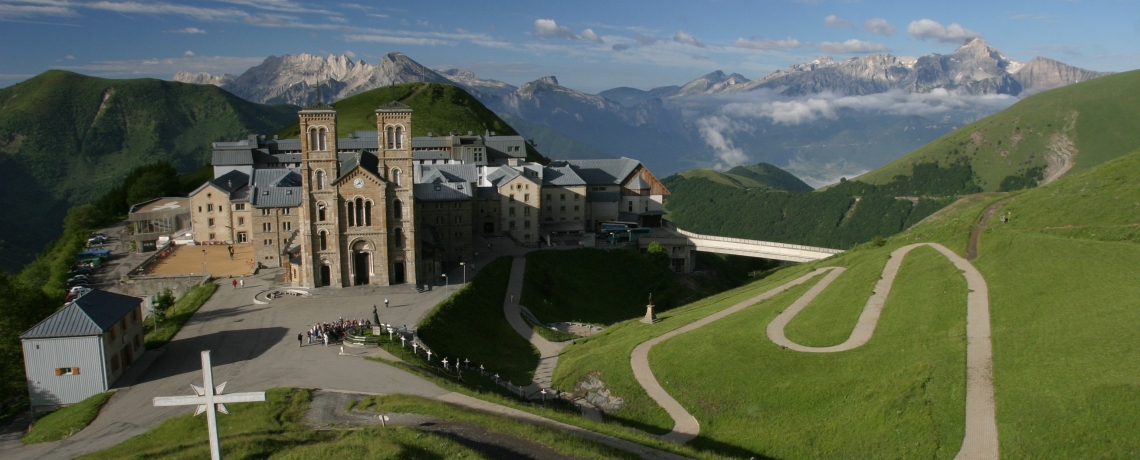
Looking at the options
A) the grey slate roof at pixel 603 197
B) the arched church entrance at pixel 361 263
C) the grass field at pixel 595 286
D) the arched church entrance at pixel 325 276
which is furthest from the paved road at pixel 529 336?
the grey slate roof at pixel 603 197

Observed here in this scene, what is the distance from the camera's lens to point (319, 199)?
241ft

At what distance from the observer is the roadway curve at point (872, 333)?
3575 cm

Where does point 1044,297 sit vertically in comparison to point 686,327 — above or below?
above

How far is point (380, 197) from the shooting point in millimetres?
74000

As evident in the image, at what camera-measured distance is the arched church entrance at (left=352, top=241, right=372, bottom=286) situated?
74.5 m

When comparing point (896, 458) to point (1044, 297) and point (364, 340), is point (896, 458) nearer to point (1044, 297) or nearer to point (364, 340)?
point (1044, 297)

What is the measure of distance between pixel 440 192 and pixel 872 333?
190 feet

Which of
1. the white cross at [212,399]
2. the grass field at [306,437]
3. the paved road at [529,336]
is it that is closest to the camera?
the white cross at [212,399]

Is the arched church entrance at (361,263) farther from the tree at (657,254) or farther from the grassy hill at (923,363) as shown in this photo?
the tree at (657,254)

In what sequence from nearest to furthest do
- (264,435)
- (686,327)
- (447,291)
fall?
(264,435) → (686,327) → (447,291)

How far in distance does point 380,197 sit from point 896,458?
178 feet

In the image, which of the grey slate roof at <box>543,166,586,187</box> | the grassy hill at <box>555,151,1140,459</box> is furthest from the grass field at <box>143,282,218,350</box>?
the grey slate roof at <box>543,166,586,187</box>

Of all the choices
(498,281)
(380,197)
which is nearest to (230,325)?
(380,197)

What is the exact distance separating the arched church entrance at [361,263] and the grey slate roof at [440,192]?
17.2 m
